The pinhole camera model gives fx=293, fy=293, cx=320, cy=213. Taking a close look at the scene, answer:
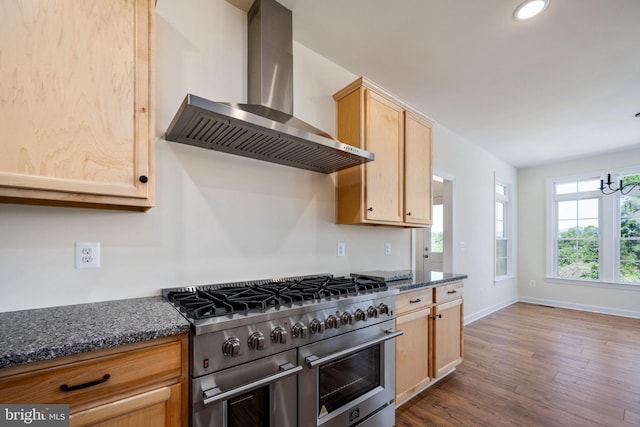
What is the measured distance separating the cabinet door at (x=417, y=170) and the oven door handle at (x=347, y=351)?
1015mm

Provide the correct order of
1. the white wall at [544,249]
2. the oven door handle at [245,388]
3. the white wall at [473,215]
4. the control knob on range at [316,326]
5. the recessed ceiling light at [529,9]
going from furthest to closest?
the white wall at [544,249], the white wall at [473,215], the recessed ceiling light at [529,9], the control knob on range at [316,326], the oven door handle at [245,388]

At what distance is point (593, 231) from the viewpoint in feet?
16.5

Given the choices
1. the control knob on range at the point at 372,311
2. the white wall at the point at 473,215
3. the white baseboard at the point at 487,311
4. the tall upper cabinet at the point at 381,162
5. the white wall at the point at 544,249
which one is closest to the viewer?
the control knob on range at the point at 372,311

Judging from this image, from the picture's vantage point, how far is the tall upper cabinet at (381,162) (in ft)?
7.25

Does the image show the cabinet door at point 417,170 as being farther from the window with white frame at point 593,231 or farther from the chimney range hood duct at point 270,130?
the window with white frame at point 593,231

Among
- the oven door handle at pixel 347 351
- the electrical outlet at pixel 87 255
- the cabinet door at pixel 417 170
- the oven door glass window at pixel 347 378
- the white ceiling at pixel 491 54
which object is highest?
the white ceiling at pixel 491 54

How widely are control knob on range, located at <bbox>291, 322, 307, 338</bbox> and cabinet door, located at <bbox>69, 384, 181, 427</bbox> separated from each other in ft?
1.56

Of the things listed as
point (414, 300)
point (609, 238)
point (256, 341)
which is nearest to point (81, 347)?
point (256, 341)

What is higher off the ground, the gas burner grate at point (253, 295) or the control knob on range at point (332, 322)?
the gas burner grate at point (253, 295)

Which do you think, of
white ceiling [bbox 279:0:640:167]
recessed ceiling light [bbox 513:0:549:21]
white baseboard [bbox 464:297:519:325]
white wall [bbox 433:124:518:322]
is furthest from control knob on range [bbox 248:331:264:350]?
white baseboard [bbox 464:297:519:325]

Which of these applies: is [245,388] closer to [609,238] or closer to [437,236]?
[437,236]

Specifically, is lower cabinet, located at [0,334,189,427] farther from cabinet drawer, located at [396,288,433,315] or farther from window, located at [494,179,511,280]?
window, located at [494,179,511,280]

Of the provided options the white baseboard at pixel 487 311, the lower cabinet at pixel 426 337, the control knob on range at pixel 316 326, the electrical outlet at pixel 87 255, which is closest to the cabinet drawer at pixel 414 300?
the lower cabinet at pixel 426 337

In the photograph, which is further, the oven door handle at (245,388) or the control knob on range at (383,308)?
the control knob on range at (383,308)
